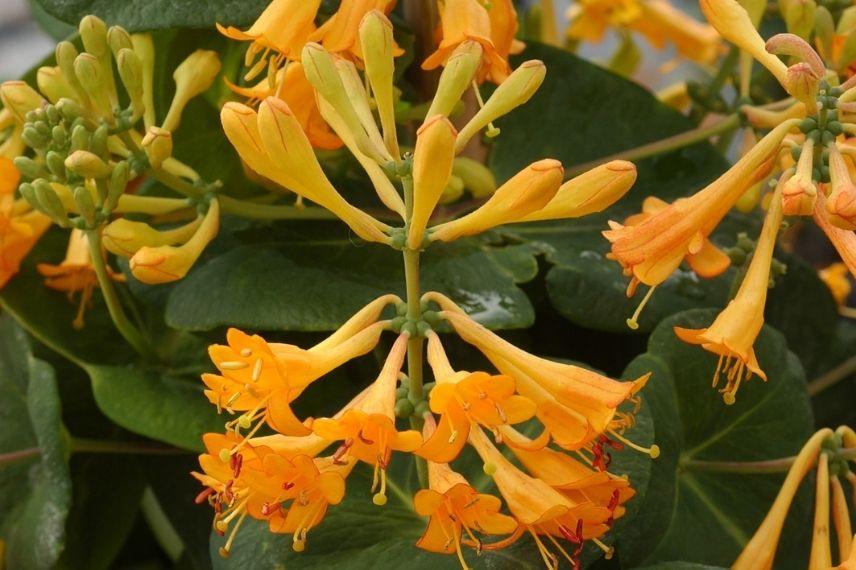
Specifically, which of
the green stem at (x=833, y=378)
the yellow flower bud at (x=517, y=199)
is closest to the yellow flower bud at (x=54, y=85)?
the yellow flower bud at (x=517, y=199)

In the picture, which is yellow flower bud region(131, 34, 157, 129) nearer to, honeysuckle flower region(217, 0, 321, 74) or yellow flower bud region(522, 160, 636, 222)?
honeysuckle flower region(217, 0, 321, 74)

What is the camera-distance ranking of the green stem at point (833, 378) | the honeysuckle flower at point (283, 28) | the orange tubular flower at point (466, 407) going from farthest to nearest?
1. the green stem at point (833, 378)
2. the honeysuckle flower at point (283, 28)
3. the orange tubular flower at point (466, 407)

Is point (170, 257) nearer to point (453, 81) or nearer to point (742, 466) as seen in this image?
point (453, 81)

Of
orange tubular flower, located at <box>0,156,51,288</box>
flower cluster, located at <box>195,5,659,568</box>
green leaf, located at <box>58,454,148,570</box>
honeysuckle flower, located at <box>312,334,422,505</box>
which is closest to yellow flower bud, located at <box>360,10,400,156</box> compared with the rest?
flower cluster, located at <box>195,5,659,568</box>

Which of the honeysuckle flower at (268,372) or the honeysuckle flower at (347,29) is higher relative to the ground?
the honeysuckle flower at (347,29)

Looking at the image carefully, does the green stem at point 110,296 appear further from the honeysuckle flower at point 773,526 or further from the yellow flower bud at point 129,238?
the honeysuckle flower at point 773,526

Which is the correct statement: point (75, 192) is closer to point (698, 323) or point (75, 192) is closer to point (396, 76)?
point (396, 76)
